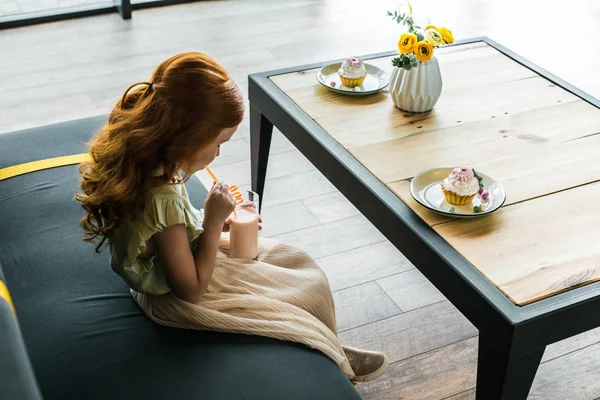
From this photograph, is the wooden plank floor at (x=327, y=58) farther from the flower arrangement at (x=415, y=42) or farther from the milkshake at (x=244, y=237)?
the flower arrangement at (x=415, y=42)

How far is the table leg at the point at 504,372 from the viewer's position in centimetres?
136

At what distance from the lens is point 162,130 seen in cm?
133

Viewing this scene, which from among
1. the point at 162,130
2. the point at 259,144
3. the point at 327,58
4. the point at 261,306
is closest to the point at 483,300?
the point at 261,306

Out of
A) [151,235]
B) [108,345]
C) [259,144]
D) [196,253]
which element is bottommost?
[259,144]

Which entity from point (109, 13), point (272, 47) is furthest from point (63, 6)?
point (272, 47)

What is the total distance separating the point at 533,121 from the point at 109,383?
1268mm

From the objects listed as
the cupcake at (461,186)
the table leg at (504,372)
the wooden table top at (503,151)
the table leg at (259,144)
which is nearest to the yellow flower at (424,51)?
the wooden table top at (503,151)

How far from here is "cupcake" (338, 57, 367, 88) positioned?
213 centimetres

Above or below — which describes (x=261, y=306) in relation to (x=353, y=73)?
below

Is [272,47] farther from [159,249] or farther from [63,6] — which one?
[159,249]

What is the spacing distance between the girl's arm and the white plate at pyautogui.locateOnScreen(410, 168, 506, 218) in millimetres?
437

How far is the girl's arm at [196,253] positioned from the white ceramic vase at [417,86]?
708 millimetres

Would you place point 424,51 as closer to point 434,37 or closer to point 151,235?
point 434,37

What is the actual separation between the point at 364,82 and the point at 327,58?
4.73 feet
